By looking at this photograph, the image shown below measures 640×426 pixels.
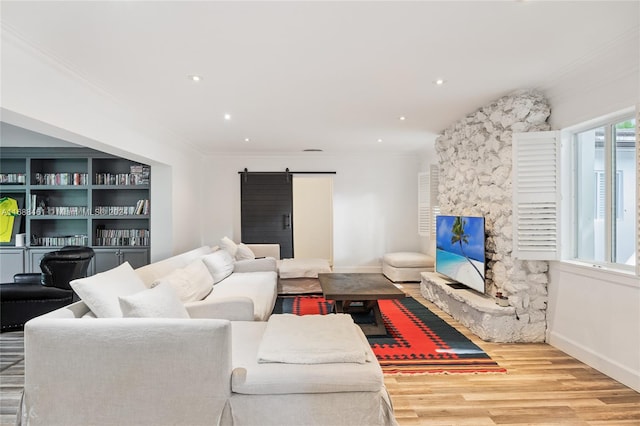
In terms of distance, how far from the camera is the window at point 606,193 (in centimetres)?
286

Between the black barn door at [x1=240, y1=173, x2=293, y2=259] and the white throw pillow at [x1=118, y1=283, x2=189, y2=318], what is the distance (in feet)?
15.7

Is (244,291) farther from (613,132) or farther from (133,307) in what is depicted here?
(613,132)

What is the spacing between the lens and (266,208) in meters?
7.22

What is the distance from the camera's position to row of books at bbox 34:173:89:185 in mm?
5535

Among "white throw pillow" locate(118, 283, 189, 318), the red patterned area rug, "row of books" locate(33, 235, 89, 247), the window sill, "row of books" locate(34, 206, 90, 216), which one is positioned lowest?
the red patterned area rug

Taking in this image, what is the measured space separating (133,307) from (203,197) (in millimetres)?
5301

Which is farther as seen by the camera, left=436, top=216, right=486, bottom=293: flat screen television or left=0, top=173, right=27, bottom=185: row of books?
left=0, top=173, right=27, bottom=185: row of books

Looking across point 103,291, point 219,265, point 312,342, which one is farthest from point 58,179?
point 312,342

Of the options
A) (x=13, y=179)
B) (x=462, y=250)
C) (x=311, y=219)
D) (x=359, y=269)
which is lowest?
(x=359, y=269)

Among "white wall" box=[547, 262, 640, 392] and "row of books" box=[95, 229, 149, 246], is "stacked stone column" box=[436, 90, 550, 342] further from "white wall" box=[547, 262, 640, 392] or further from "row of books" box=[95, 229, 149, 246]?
"row of books" box=[95, 229, 149, 246]

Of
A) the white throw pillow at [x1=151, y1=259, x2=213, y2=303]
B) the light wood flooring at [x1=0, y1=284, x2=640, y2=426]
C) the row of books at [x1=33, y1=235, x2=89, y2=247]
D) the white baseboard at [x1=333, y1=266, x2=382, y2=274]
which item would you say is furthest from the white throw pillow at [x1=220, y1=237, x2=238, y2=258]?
the light wood flooring at [x1=0, y1=284, x2=640, y2=426]


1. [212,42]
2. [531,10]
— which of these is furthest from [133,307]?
[531,10]

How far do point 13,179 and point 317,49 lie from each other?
5.62 meters

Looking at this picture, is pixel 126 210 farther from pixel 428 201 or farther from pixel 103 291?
pixel 428 201
